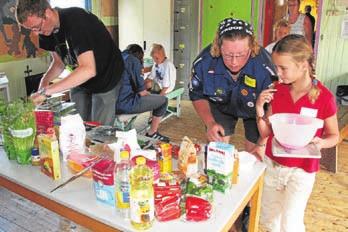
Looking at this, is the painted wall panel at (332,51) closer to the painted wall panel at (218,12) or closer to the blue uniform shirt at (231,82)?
the painted wall panel at (218,12)

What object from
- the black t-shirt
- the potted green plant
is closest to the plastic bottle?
the potted green plant

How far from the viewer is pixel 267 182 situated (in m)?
1.64

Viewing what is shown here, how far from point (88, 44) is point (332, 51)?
3.91 meters

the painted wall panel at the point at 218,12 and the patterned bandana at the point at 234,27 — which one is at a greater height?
the painted wall panel at the point at 218,12

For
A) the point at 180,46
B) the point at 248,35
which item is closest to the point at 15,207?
the point at 248,35

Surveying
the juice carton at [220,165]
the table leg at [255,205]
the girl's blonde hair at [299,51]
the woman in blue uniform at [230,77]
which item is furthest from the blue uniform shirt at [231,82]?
the juice carton at [220,165]

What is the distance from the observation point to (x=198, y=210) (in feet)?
3.53

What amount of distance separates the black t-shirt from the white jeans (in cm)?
109

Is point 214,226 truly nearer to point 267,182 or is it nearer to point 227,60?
point 267,182

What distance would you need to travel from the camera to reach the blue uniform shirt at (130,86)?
2554 mm

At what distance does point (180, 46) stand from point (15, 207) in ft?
11.5

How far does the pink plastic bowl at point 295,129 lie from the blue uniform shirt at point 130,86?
1.26m

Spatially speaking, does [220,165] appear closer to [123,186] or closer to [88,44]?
[123,186]

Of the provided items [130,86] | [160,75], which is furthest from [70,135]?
[160,75]
